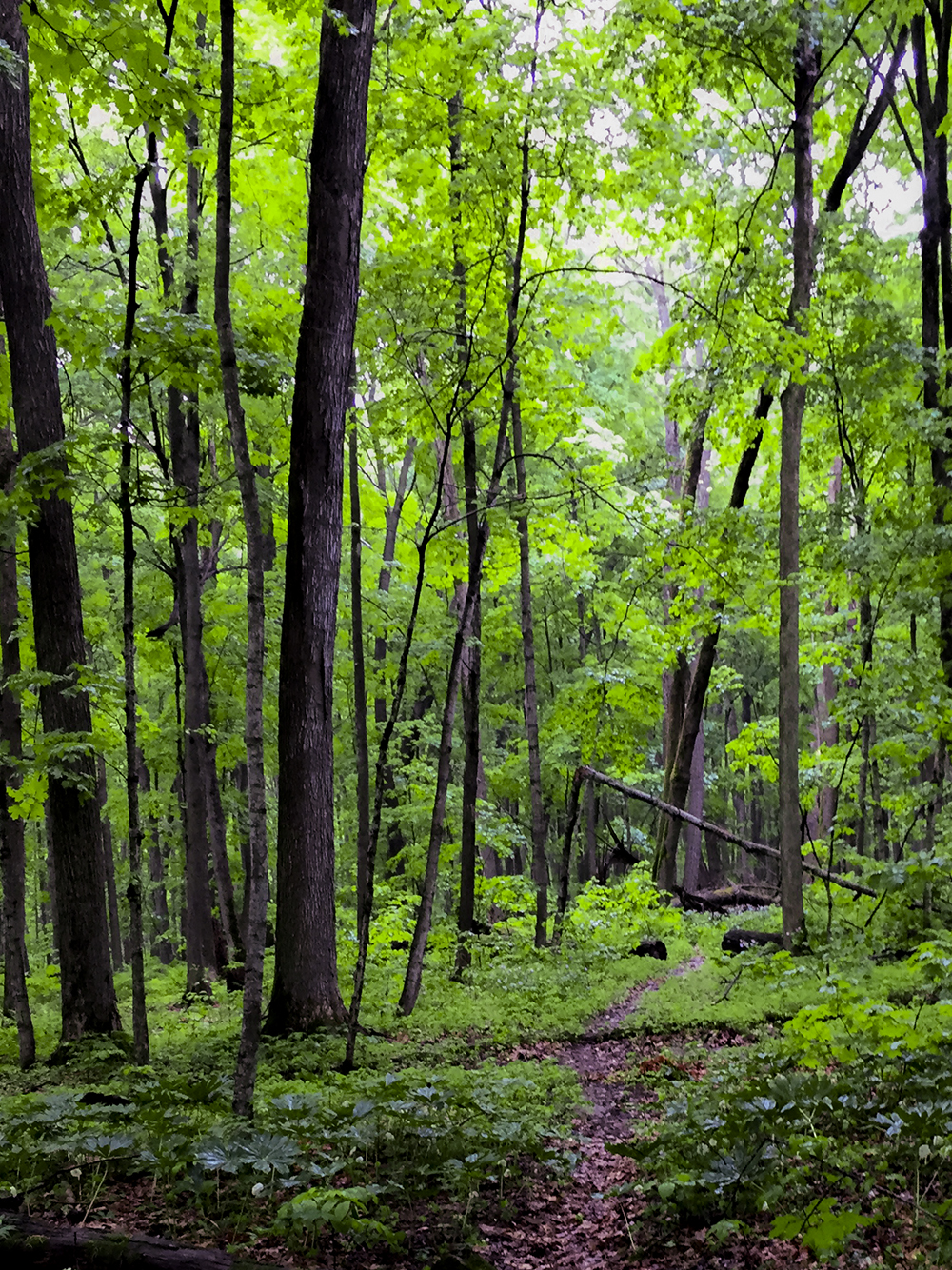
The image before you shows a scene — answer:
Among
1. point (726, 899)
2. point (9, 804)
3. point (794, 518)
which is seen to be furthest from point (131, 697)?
point (726, 899)

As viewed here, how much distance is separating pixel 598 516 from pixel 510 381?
2965 millimetres

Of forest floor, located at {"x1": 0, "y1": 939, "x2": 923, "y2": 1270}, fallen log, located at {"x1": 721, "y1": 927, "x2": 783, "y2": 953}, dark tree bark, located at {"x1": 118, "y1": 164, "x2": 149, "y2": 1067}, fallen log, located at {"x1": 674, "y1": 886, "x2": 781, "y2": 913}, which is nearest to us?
forest floor, located at {"x1": 0, "y1": 939, "x2": 923, "y2": 1270}

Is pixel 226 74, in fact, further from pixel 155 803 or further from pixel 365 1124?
pixel 155 803

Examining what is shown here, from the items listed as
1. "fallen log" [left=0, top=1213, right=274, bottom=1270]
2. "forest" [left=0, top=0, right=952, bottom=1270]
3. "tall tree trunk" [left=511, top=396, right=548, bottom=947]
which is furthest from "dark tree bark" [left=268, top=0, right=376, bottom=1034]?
"fallen log" [left=0, top=1213, right=274, bottom=1270]

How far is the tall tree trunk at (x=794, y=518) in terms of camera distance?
762 centimetres

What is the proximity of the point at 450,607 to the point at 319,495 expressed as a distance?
5.64 metres

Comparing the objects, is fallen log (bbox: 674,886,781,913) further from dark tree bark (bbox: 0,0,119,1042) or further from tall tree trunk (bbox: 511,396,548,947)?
dark tree bark (bbox: 0,0,119,1042)

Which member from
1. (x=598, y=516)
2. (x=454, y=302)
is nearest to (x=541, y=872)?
(x=598, y=516)

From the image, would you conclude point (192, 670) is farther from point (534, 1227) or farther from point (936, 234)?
point (936, 234)

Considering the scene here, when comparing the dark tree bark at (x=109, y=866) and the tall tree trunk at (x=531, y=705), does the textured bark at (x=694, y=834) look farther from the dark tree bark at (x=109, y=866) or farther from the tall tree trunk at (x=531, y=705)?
the dark tree bark at (x=109, y=866)

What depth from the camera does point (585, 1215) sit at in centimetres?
343

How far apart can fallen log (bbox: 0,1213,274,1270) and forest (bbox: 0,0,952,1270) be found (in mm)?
13

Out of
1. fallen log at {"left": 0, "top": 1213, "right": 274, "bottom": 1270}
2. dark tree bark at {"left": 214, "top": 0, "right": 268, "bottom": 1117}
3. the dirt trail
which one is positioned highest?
dark tree bark at {"left": 214, "top": 0, "right": 268, "bottom": 1117}

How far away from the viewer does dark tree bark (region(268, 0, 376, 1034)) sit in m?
6.59
